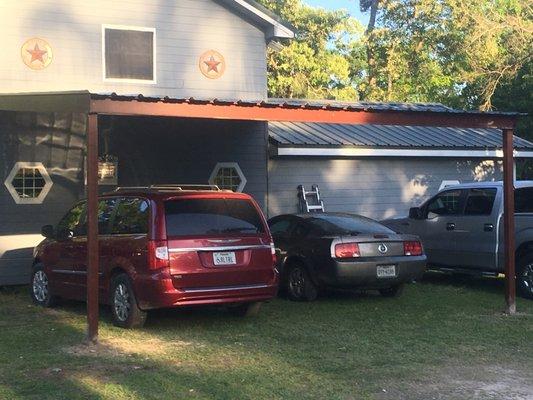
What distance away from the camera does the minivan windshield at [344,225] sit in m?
11.0

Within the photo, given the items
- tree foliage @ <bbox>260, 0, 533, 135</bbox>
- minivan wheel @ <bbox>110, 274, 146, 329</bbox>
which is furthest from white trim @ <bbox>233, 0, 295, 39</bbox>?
tree foliage @ <bbox>260, 0, 533, 135</bbox>

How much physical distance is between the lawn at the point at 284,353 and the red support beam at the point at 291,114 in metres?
2.59

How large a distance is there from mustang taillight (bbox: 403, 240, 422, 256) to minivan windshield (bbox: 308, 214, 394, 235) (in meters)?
0.33

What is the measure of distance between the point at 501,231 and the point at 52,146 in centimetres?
786

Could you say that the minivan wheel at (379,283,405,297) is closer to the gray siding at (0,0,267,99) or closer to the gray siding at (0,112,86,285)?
the gray siding at (0,0,267,99)

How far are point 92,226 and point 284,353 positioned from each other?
8.41 feet

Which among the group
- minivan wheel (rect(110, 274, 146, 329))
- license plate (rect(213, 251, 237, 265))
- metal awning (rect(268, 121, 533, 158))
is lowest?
minivan wheel (rect(110, 274, 146, 329))

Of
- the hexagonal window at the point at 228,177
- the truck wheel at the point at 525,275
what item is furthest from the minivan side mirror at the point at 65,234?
the truck wheel at the point at 525,275

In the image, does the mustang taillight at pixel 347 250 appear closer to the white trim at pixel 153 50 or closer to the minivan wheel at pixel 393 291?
the minivan wheel at pixel 393 291

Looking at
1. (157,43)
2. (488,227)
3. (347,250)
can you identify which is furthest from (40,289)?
(488,227)

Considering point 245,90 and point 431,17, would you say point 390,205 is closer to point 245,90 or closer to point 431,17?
point 245,90

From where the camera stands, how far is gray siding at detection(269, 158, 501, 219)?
15.5 m

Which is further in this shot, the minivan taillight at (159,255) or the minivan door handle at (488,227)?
the minivan door handle at (488,227)

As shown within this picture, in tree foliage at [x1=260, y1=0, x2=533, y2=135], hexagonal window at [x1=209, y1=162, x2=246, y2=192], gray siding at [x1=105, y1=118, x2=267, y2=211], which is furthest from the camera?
tree foliage at [x1=260, y1=0, x2=533, y2=135]
